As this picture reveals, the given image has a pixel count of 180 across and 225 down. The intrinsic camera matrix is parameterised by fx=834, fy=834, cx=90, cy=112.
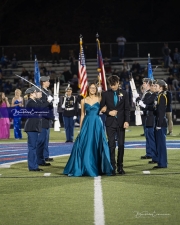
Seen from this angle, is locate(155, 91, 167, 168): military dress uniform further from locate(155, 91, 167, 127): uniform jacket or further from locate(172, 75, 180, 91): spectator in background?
locate(172, 75, 180, 91): spectator in background

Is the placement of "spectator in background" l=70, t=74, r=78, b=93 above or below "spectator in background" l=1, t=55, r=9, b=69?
below

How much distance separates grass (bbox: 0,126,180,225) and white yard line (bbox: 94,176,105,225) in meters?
0.06

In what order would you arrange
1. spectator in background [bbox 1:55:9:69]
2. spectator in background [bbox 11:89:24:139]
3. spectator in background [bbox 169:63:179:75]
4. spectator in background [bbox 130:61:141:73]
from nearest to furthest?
spectator in background [bbox 11:89:24:139] < spectator in background [bbox 130:61:141:73] < spectator in background [bbox 169:63:179:75] < spectator in background [bbox 1:55:9:69]

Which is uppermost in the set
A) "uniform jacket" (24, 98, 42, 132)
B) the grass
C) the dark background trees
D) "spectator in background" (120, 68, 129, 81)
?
the dark background trees

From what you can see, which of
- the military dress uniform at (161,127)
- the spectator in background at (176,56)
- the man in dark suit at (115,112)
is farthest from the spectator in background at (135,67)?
the man in dark suit at (115,112)

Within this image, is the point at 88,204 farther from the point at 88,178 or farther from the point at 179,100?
the point at 179,100

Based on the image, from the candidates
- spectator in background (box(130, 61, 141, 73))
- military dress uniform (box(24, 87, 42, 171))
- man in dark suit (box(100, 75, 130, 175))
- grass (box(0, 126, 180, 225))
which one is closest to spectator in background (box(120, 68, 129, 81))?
spectator in background (box(130, 61, 141, 73))

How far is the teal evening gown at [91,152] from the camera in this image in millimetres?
16469

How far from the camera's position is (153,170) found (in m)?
17.6

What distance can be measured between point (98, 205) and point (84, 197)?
3.06 feet

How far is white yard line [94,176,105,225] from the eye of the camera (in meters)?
11.2

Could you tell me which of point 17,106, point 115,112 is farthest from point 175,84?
point 115,112

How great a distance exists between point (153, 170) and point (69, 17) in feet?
113

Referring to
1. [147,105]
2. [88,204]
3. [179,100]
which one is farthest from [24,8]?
[88,204]
